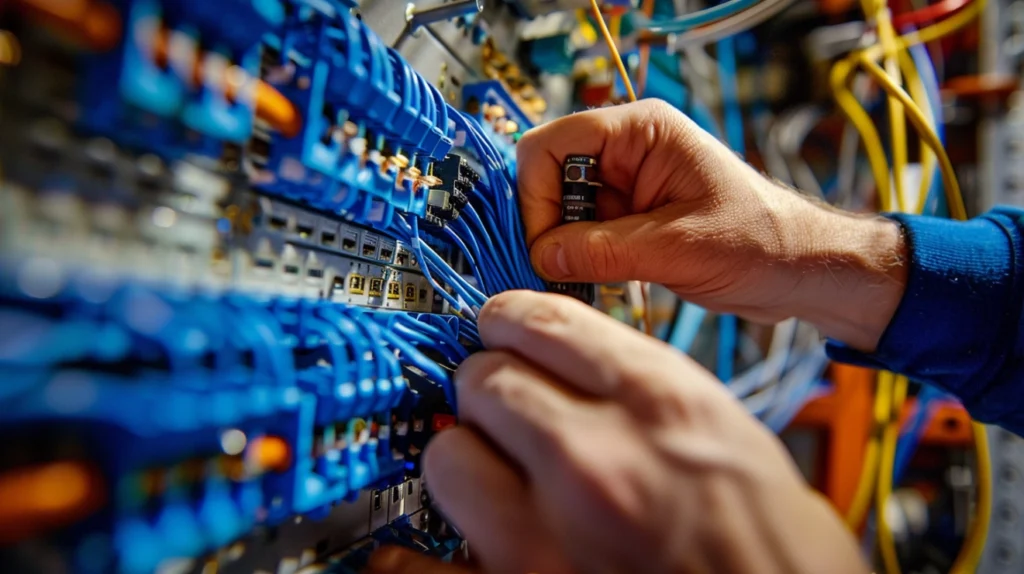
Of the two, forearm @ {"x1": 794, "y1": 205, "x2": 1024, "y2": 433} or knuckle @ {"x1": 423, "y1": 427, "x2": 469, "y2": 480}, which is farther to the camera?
forearm @ {"x1": 794, "y1": 205, "x2": 1024, "y2": 433}

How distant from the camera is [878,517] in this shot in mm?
1118

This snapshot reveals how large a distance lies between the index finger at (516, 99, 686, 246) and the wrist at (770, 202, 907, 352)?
10.3 inches

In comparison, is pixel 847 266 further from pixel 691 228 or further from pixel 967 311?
pixel 691 228

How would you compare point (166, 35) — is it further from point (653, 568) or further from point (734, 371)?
point (734, 371)

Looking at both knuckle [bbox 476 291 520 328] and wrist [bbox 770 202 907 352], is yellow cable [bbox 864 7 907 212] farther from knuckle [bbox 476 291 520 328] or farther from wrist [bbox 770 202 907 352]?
knuckle [bbox 476 291 520 328]

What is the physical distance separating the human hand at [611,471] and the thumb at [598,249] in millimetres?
→ 221

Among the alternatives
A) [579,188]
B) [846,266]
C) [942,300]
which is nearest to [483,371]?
[579,188]

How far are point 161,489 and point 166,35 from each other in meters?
0.27

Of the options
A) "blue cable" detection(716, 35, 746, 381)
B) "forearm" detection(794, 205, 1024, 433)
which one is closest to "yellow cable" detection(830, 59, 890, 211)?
"blue cable" detection(716, 35, 746, 381)

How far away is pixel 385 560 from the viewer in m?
0.42

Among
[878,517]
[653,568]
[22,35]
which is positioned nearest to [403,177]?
[22,35]

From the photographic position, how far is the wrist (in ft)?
2.32

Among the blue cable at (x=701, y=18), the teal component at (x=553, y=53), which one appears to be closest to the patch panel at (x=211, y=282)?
the teal component at (x=553, y=53)

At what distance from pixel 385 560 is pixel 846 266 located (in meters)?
0.74
